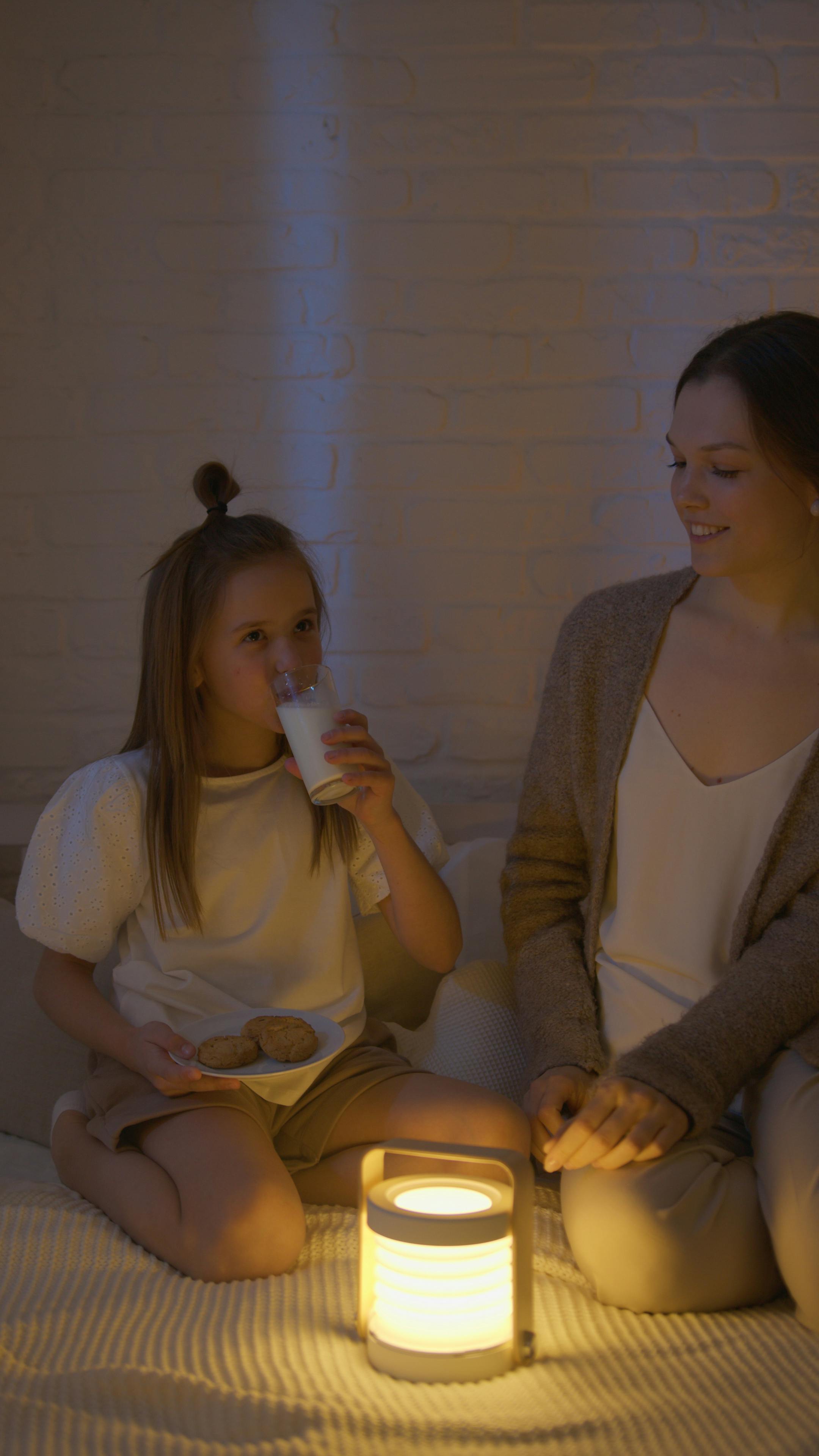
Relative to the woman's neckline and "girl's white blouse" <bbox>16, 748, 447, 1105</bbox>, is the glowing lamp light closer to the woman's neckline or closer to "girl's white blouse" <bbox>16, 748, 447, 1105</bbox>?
"girl's white blouse" <bbox>16, 748, 447, 1105</bbox>

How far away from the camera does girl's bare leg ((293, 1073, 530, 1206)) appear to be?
1.27m

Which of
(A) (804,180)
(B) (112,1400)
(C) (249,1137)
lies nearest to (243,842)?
(C) (249,1137)

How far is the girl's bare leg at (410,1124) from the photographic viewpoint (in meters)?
1.27

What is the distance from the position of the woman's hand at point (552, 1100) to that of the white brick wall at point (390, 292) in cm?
81

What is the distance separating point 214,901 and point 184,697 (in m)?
0.25

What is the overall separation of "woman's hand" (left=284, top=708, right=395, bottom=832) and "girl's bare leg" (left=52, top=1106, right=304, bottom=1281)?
357 millimetres

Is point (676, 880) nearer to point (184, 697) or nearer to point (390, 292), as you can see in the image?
point (184, 697)

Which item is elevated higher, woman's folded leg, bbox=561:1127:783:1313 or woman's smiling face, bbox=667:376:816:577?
woman's smiling face, bbox=667:376:816:577

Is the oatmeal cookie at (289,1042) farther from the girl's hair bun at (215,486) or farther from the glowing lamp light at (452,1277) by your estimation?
the girl's hair bun at (215,486)

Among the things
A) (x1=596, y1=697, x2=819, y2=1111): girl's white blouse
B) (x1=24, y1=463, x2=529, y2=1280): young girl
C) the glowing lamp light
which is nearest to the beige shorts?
(x1=24, y1=463, x2=529, y2=1280): young girl

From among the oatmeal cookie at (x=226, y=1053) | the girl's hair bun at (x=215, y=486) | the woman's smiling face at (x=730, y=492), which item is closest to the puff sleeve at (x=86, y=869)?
the oatmeal cookie at (x=226, y=1053)

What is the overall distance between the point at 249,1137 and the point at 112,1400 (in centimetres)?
39

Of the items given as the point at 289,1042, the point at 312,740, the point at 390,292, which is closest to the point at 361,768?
the point at 312,740

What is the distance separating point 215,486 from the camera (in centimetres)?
151
